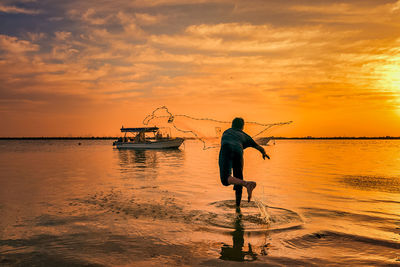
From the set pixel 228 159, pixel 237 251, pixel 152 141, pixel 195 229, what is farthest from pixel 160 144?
pixel 237 251

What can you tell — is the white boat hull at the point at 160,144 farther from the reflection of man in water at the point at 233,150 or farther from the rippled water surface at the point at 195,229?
the reflection of man in water at the point at 233,150

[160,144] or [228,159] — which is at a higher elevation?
[228,159]

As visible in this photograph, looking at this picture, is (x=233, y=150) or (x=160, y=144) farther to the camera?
(x=160, y=144)

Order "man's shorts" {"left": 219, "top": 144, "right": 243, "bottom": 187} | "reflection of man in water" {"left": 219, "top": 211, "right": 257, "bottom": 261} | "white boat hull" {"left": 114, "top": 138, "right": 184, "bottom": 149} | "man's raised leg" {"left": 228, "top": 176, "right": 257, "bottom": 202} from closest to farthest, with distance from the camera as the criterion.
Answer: "reflection of man in water" {"left": 219, "top": 211, "right": 257, "bottom": 261}
"man's raised leg" {"left": 228, "top": 176, "right": 257, "bottom": 202}
"man's shorts" {"left": 219, "top": 144, "right": 243, "bottom": 187}
"white boat hull" {"left": 114, "top": 138, "right": 184, "bottom": 149}

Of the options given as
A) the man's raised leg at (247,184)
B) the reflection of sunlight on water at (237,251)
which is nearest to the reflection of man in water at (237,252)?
the reflection of sunlight on water at (237,251)

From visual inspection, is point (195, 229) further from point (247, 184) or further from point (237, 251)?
point (237, 251)

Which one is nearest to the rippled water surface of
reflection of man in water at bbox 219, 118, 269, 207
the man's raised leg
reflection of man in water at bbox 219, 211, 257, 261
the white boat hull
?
reflection of man in water at bbox 219, 211, 257, 261

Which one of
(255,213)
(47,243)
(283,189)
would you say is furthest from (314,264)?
(283,189)

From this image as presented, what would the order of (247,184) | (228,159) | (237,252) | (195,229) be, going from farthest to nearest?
(228,159)
(247,184)
(195,229)
(237,252)

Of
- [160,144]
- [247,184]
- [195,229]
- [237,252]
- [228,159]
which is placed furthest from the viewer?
[160,144]

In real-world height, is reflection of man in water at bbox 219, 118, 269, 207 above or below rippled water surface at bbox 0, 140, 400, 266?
above

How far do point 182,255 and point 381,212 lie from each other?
765 centimetres

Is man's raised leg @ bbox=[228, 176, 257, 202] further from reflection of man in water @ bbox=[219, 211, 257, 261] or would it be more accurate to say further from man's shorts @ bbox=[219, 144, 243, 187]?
reflection of man in water @ bbox=[219, 211, 257, 261]

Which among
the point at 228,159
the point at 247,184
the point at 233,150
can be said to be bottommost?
Result: the point at 247,184
